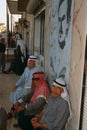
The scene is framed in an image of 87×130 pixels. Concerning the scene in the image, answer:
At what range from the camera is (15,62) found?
10.8 m

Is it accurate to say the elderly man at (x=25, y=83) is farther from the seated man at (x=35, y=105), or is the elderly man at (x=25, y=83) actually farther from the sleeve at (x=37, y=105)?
the sleeve at (x=37, y=105)

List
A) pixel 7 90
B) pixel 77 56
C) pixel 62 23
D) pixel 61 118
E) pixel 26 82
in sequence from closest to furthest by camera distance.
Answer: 1. pixel 77 56
2. pixel 61 118
3. pixel 62 23
4. pixel 26 82
5. pixel 7 90

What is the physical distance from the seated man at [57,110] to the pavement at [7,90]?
4.55 feet

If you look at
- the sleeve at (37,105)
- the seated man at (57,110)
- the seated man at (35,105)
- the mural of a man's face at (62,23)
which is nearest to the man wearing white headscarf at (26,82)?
the seated man at (35,105)

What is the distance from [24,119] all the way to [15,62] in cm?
656

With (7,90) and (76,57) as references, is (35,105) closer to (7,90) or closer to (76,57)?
(76,57)

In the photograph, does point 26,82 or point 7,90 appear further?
point 7,90

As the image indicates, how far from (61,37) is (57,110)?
3.99ft

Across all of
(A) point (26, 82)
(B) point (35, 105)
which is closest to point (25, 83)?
(A) point (26, 82)

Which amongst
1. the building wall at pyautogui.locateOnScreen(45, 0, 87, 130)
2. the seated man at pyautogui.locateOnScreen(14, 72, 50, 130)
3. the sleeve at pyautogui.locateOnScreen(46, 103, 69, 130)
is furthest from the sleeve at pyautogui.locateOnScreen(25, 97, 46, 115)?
the sleeve at pyautogui.locateOnScreen(46, 103, 69, 130)

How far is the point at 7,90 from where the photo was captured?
7633mm

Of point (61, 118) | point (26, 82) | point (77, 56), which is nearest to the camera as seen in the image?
point (77, 56)

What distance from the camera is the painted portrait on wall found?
369 centimetres

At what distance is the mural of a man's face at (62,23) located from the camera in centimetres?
391
